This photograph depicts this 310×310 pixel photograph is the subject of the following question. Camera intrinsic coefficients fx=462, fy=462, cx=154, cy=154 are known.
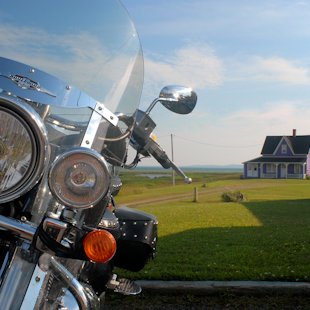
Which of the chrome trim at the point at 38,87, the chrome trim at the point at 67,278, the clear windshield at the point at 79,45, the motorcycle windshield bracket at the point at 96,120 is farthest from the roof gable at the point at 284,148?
the chrome trim at the point at 67,278

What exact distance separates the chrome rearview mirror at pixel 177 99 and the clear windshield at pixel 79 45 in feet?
0.76

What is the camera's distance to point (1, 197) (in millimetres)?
1690

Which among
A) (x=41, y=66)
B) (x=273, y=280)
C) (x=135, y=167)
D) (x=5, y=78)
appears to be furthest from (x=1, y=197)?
(x=273, y=280)

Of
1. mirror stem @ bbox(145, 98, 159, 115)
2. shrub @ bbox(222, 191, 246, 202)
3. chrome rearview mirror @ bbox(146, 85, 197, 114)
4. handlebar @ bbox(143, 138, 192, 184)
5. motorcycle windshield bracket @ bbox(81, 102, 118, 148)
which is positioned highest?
shrub @ bbox(222, 191, 246, 202)

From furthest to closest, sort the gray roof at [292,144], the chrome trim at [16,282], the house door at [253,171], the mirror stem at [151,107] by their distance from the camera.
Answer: the house door at [253,171] < the gray roof at [292,144] < the mirror stem at [151,107] < the chrome trim at [16,282]

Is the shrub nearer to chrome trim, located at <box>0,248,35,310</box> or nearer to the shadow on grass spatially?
the shadow on grass

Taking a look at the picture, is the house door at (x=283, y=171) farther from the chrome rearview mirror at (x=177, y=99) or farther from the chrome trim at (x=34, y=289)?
the chrome trim at (x=34, y=289)

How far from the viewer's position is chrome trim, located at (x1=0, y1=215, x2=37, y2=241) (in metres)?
1.63

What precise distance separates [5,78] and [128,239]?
4.09 ft

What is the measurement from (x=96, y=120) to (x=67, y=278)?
0.66 m

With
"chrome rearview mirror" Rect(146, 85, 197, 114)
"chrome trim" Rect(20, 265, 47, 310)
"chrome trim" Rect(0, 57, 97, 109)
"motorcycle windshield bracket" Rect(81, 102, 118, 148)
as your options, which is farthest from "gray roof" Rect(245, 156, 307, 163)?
"chrome trim" Rect(20, 265, 47, 310)

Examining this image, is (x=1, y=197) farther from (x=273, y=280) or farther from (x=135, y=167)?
(x=273, y=280)

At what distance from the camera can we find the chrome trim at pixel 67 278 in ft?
5.53

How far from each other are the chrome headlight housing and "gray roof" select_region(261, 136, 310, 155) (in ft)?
143
